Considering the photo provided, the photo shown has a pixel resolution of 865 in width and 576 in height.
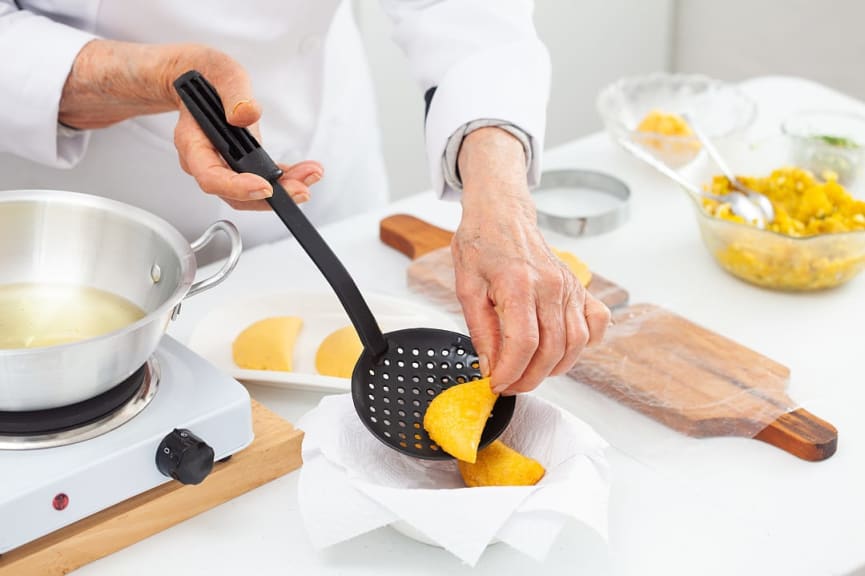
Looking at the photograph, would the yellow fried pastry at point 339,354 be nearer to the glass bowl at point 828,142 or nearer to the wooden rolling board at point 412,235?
the wooden rolling board at point 412,235

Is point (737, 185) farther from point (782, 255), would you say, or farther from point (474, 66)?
point (474, 66)

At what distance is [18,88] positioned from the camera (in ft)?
4.02

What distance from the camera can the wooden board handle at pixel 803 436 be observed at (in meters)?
1.06

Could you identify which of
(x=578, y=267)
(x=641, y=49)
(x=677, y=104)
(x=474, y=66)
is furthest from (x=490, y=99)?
(x=641, y=49)

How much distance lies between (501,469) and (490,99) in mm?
463

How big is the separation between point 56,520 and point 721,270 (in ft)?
3.00

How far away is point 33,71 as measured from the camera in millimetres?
1219

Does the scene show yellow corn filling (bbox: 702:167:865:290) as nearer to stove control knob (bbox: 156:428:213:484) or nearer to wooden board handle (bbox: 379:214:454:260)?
wooden board handle (bbox: 379:214:454:260)

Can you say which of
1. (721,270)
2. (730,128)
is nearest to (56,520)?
(721,270)

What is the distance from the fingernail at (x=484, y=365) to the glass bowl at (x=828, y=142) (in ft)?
2.74

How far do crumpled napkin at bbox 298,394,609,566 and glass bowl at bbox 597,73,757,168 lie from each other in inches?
32.9

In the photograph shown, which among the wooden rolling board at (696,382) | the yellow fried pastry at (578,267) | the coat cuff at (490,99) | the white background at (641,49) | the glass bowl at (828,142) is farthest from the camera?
the white background at (641,49)

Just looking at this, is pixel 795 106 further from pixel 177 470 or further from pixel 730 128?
pixel 177 470

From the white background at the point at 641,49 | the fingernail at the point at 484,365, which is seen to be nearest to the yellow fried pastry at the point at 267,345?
the fingernail at the point at 484,365
